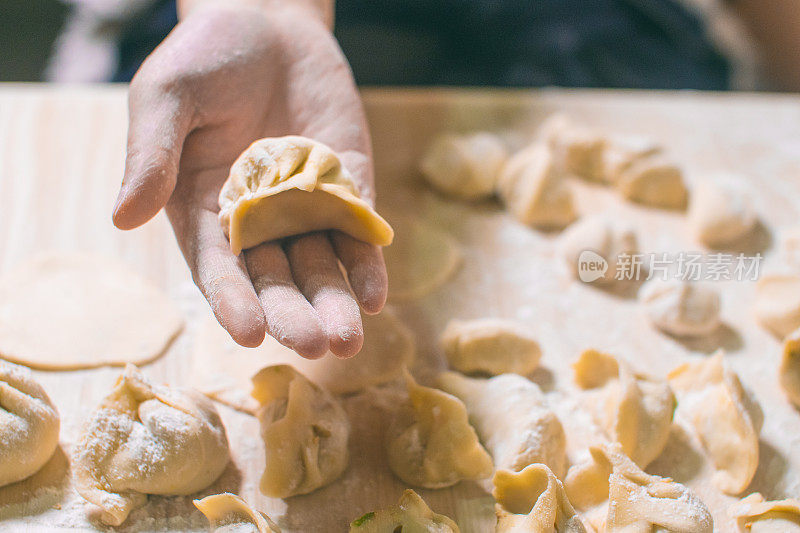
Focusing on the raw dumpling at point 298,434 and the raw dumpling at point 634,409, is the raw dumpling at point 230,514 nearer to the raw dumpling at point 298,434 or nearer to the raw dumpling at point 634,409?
the raw dumpling at point 298,434

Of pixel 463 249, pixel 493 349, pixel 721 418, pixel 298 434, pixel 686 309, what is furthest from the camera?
pixel 463 249

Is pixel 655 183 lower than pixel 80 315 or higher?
higher

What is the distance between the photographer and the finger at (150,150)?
94cm

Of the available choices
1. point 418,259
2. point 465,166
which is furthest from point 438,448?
point 465,166

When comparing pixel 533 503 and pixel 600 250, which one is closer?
pixel 533 503

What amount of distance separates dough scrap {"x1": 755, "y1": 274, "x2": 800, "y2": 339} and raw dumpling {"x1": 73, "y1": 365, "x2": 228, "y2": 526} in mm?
1061

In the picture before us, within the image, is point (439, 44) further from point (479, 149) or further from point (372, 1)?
point (479, 149)

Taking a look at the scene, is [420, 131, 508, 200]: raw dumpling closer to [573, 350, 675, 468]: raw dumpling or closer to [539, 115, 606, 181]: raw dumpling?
[539, 115, 606, 181]: raw dumpling

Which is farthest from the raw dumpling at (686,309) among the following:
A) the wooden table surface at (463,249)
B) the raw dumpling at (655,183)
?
the raw dumpling at (655,183)

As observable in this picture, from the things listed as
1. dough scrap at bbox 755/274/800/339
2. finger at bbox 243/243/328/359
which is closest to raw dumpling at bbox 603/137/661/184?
dough scrap at bbox 755/274/800/339

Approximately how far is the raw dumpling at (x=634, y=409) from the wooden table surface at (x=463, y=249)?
44 millimetres

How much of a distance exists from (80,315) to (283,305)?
23.4 inches

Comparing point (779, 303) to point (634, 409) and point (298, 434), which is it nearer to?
point (634, 409)

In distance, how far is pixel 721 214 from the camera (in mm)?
1632
